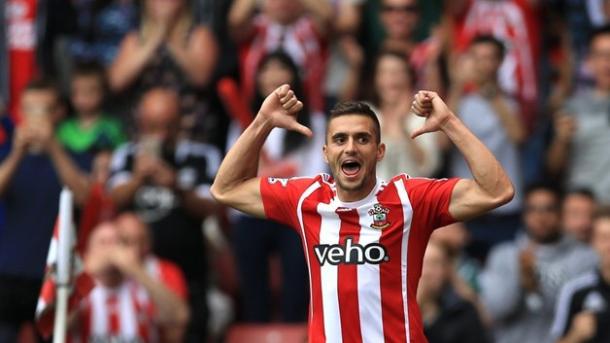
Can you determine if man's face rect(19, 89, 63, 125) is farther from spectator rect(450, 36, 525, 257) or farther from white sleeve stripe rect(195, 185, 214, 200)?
spectator rect(450, 36, 525, 257)

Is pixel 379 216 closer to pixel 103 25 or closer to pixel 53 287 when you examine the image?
pixel 53 287

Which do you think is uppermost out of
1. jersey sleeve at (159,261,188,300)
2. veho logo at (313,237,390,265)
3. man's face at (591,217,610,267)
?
veho logo at (313,237,390,265)

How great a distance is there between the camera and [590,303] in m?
12.1

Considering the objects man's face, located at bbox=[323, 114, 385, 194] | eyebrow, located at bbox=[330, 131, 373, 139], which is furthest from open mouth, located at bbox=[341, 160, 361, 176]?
eyebrow, located at bbox=[330, 131, 373, 139]

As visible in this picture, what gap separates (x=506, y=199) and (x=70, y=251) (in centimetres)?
289

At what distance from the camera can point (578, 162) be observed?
44.9 feet

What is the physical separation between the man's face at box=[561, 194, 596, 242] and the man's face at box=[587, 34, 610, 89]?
1142 millimetres

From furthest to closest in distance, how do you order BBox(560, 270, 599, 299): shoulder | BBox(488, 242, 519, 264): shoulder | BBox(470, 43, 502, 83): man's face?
1. BBox(470, 43, 502, 83): man's face
2. BBox(488, 242, 519, 264): shoulder
3. BBox(560, 270, 599, 299): shoulder

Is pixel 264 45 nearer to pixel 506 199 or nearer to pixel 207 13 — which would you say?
pixel 207 13

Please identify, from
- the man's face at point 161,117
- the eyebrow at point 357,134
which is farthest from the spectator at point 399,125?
the eyebrow at point 357,134

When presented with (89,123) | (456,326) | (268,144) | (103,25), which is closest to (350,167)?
(456,326)

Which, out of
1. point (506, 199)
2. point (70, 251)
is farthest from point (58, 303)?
point (506, 199)

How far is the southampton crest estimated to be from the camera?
896cm

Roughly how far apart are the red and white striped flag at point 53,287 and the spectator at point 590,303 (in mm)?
3532
